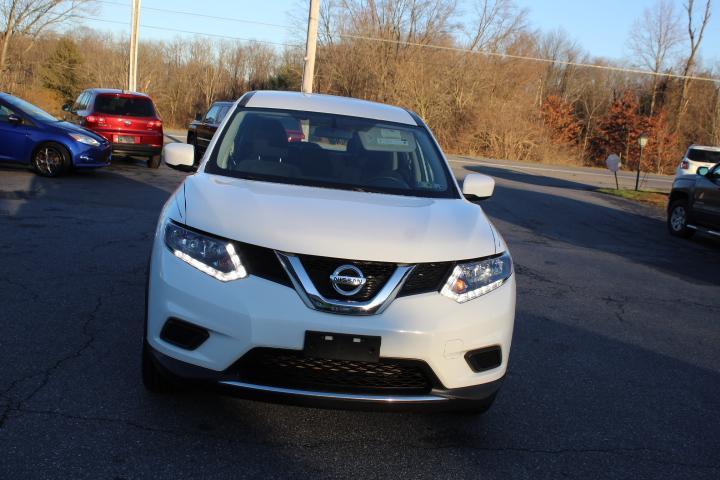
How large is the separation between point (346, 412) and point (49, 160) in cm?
1072

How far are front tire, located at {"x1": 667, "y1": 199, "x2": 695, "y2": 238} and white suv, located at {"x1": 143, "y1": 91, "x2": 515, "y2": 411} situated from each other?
35.3 feet

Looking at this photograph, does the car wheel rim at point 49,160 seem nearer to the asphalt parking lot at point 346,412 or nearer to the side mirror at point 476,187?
the asphalt parking lot at point 346,412

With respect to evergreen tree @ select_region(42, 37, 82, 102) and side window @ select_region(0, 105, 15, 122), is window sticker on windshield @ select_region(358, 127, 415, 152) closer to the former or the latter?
side window @ select_region(0, 105, 15, 122)

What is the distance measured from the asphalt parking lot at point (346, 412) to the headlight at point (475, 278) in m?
0.81

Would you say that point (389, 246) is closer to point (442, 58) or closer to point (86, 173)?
point (86, 173)

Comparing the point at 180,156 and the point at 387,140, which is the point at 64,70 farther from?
the point at 387,140

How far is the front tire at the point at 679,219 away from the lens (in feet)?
42.2

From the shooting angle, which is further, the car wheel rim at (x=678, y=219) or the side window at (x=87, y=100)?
the side window at (x=87, y=100)

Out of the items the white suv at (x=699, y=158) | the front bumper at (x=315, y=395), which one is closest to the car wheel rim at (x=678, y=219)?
the white suv at (x=699, y=158)

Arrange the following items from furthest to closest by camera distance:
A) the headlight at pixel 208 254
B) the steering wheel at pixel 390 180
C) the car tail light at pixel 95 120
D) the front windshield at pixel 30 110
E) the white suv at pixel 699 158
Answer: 1. the white suv at pixel 699 158
2. the car tail light at pixel 95 120
3. the front windshield at pixel 30 110
4. the steering wheel at pixel 390 180
5. the headlight at pixel 208 254

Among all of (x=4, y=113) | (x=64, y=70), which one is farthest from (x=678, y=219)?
(x=64, y=70)

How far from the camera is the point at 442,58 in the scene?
41.7 metres

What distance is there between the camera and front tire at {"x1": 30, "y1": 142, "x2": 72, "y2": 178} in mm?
12375

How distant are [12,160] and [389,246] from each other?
37.4 feet
